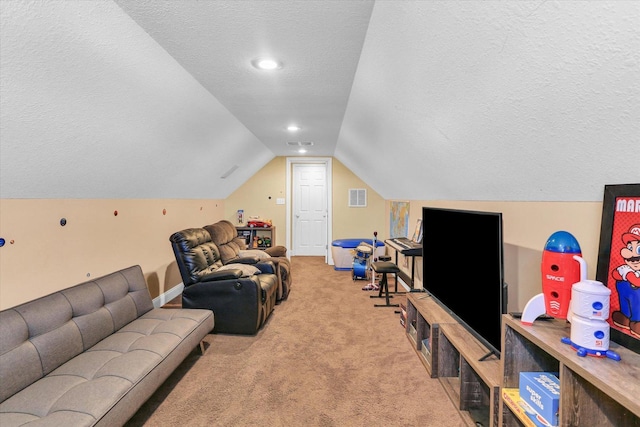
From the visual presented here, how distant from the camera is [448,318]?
2.38 m

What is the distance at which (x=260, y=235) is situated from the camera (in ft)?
20.7

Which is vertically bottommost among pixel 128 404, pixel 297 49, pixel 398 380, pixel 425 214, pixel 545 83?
pixel 398 380

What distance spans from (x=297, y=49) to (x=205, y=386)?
7.80 feet

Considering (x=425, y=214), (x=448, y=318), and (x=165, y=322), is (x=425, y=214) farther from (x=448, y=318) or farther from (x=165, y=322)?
(x=165, y=322)

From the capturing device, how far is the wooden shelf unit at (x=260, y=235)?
623 cm

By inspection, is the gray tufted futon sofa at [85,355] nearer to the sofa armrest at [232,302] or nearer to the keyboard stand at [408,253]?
the sofa armrest at [232,302]

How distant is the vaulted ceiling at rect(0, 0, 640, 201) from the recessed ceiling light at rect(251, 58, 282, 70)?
0.07 m

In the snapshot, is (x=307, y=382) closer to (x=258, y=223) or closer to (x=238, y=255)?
(x=238, y=255)

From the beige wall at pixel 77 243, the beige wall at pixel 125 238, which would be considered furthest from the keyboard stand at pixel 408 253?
the beige wall at pixel 77 243

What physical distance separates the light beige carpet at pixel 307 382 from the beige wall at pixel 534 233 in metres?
0.92

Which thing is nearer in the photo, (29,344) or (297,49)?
(29,344)

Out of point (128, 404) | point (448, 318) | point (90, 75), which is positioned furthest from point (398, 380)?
point (90, 75)

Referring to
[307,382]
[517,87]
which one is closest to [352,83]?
[517,87]

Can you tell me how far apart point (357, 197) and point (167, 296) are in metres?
4.04
